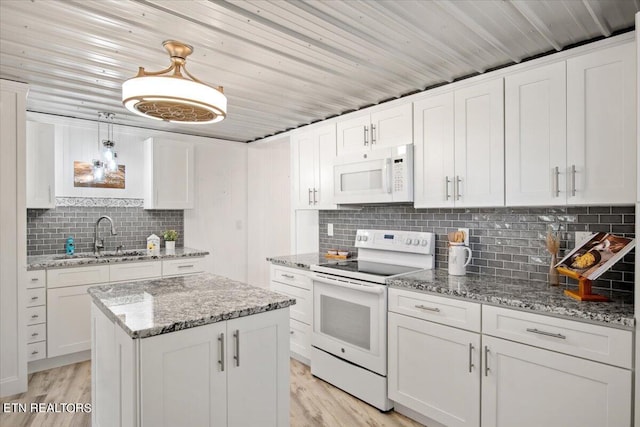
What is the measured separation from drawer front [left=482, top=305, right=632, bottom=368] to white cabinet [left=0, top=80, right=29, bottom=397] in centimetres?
330

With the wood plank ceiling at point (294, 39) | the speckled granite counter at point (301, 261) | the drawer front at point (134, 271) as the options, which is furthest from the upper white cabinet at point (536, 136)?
the drawer front at point (134, 271)

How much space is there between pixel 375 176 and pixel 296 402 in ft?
6.01

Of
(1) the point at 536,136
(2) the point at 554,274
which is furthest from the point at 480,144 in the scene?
(2) the point at 554,274

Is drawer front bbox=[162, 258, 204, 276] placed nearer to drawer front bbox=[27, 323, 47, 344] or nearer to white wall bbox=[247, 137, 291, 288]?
drawer front bbox=[27, 323, 47, 344]

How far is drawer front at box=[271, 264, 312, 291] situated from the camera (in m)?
3.22

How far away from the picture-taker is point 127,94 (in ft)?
5.52

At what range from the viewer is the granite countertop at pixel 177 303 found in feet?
4.94

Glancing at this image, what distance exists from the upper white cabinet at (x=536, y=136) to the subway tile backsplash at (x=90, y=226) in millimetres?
3832

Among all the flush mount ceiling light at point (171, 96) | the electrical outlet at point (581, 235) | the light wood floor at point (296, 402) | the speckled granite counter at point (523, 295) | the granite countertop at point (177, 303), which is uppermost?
the flush mount ceiling light at point (171, 96)

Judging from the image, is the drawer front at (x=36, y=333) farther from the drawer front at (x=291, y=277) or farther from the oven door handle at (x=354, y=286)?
the oven door handle at (x=354, y=286)

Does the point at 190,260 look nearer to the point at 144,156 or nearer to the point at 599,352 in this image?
the point at 144,156

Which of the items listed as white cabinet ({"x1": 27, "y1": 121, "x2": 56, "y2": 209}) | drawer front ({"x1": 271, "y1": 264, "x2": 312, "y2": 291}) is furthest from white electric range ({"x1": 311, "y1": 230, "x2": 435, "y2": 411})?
white cabinet ({"x1": 27, "y1": 121, "x2": 56, "y2": 209})

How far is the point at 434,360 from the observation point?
7.40 feet

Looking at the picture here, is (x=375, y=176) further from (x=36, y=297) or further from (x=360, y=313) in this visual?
(x=36, y=297)
